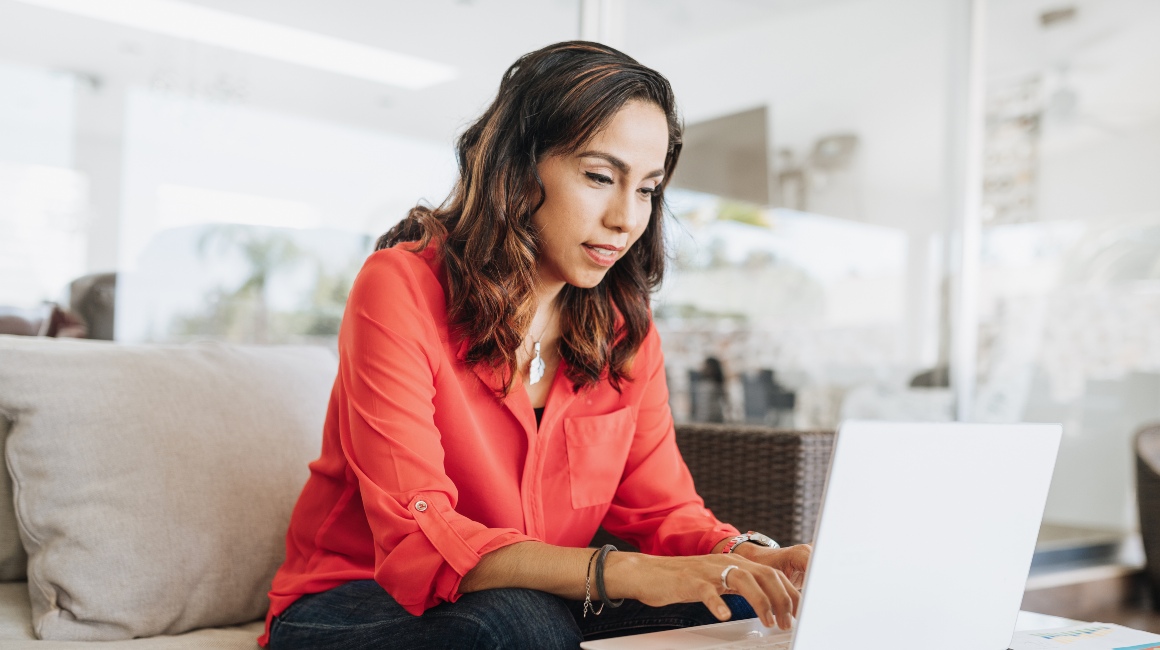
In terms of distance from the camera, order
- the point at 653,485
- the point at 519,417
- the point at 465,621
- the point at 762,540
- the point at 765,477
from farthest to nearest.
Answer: the point at 765,477, the point at 653,485, the point at 519,417, the point at 762,540, the point at 465,621

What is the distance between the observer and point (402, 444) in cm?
122

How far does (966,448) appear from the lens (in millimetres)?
959

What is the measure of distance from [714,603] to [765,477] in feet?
3.45

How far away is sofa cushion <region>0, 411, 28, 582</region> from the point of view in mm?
1504

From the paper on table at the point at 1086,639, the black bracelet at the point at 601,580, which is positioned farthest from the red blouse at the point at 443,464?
the paper on table at the point at 1086,639

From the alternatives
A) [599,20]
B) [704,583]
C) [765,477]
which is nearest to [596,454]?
[704,583]

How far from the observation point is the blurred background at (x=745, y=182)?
2105 mm

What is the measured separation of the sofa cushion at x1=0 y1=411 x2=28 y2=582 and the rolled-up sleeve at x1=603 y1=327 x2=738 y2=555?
915 mm

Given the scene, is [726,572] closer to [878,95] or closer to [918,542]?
[918,542]

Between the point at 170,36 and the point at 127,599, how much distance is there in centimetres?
128

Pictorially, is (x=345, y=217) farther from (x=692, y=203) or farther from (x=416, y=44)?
(x=692, y=203)

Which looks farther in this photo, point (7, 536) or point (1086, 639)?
point (7, 536)

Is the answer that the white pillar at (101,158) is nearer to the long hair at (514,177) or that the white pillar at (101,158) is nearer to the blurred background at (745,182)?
the blurred background at (745,182)

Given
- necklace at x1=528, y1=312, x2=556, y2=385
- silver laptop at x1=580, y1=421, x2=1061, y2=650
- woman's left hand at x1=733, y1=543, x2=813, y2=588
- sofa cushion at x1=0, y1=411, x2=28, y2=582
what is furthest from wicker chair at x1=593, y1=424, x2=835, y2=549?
sofa cushion at x1=0, y1=411, x2=28, y2=582
